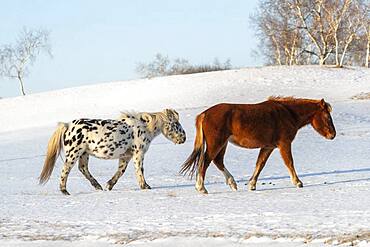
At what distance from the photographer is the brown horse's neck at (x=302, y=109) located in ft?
36.0

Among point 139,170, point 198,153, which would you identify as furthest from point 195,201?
point 139,170

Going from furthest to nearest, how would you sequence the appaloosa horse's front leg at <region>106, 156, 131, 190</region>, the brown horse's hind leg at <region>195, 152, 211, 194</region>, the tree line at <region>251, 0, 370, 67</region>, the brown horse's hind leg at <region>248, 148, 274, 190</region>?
the tree line at <region>251, 0, 370, 67</region>
the appaloosa horse's front leg at <region>106, 156, 131, 190</region>
the brown horse's hind leg at <region>248, 148, 274, 190</region>
the brown horse's hind leg at <region>195, 152, 211, 194</region>

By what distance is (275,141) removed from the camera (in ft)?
34.8

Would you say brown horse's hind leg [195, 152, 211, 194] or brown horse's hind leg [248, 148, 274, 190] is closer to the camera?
brown horse's hind leg [195, 152, 211, 194]

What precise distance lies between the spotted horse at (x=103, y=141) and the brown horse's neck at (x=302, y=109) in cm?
234

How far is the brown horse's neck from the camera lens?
10977 mm

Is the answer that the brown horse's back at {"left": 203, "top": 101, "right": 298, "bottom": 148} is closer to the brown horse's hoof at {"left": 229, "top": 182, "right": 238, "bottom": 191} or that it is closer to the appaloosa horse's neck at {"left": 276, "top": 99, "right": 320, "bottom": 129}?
the appaloosa horse's neck at {"left": 276, "top": 99, "right": 320, "bottom": 129}

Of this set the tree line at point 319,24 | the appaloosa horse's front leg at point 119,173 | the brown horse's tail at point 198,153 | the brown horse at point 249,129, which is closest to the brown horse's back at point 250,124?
the brown horse at point 249,129

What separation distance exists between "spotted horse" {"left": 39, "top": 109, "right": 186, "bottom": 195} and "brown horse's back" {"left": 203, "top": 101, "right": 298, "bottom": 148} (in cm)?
155

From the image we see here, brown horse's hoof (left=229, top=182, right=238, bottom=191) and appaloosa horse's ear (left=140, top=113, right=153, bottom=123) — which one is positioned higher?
appaloosa horse's ear (left=140, top=113, right=153, bottom=123)

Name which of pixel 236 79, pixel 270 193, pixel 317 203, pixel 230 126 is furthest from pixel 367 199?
pixel 236 79

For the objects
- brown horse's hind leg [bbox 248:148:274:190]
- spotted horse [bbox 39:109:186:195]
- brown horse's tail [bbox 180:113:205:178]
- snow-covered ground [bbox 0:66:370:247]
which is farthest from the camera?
spotted horse [bbox 39:109:186:195]

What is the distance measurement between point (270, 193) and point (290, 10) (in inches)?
1608

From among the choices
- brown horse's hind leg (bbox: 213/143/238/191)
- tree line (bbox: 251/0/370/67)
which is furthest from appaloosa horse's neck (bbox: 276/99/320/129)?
tree line (bbox: 251/0/370/67)
